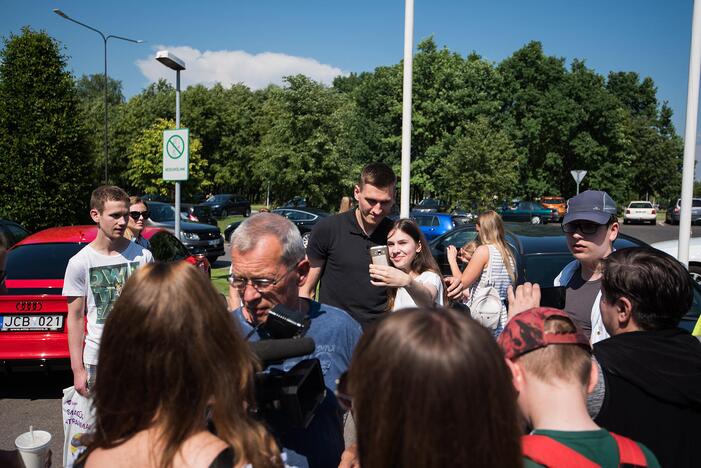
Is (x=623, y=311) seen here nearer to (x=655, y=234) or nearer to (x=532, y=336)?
(x=532, y=336)

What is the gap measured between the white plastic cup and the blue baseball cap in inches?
131

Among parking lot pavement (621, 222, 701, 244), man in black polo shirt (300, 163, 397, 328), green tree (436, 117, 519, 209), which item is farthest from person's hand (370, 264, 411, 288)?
parking lot pavement (621, 222, 701, 244)

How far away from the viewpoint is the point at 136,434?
135cm

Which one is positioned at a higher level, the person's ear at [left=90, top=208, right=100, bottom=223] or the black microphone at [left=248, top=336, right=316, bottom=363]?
the person's ear at [left=90, top=208, right=100, bottom=223]

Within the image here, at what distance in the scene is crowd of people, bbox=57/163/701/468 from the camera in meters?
1.07

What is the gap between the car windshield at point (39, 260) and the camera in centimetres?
561

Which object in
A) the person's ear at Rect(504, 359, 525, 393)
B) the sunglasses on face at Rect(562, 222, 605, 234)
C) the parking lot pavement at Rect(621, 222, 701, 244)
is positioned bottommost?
the parking lot pavement at Rect(621, 222, 701, 244)

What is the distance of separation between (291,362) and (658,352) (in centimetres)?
130

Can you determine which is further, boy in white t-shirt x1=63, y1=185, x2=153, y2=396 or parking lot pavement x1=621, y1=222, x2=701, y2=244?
parking lot pavement x1=621, y1=222, x2=701, y2=244

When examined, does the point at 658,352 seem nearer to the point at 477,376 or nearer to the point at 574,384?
the point at 574,384

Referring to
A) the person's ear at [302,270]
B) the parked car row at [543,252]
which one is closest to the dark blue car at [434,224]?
the parked car row at [543,252]

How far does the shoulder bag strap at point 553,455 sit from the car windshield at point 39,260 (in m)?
5.38

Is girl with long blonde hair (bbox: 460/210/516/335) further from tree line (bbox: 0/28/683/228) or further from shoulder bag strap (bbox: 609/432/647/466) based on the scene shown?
tree line (bbox: 0/28/683/228)

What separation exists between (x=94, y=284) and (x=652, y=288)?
3242mm
